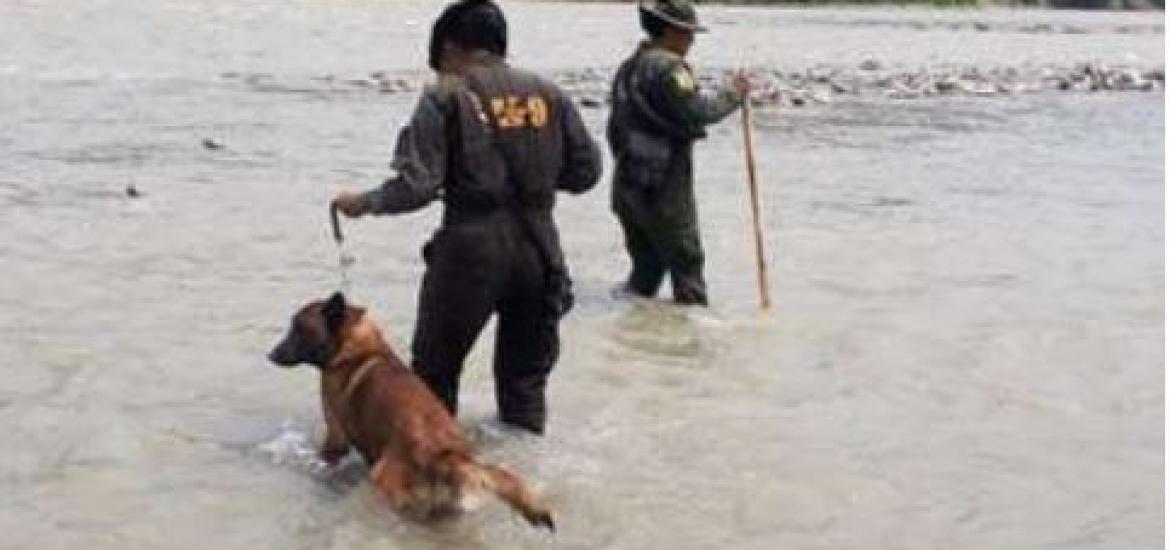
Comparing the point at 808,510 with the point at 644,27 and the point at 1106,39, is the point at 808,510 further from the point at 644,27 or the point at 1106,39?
the point at 1106,39

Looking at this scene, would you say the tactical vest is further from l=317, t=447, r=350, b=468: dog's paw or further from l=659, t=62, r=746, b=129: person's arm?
l=659, t=62, r=746, b=129: person's arm

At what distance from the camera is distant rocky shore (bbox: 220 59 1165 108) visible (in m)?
27.2

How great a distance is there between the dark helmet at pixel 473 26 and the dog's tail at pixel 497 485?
1.60 meters

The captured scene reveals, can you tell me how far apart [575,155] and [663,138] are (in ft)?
9.91

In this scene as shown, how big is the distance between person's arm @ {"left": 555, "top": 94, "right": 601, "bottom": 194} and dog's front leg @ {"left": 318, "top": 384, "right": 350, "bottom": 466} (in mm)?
1193

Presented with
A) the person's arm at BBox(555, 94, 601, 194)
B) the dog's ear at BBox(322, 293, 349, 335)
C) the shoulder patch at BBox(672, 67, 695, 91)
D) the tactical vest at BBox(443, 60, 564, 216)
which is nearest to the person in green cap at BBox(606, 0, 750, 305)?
the shoulder patch at BBox(672, 67, 695, 91)

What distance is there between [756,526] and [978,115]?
2051 cm

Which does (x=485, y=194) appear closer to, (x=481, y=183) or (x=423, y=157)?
(x=481, y=183)

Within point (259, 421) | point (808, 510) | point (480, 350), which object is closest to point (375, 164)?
point (480, 350)

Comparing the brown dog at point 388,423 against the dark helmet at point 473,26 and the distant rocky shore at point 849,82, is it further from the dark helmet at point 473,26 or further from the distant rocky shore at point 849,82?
the distant rocky shore at point 849,82

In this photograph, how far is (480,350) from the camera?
30.5ft

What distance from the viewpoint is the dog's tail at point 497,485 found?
237 inches

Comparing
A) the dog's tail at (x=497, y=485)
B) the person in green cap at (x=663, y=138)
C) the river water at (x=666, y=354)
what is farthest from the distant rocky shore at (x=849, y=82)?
the dog's tail at (x=497, y=485)

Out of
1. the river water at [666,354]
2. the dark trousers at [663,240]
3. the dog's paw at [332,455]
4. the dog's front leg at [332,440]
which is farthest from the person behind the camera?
the dark trousers at [663,240]
